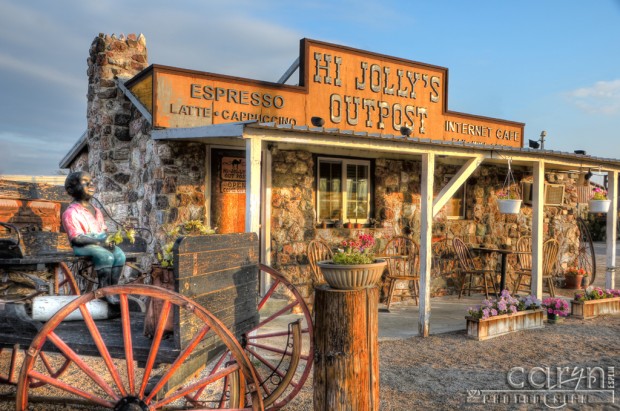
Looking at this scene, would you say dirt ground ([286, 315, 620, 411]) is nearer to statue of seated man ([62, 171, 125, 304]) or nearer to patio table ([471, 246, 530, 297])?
patio table ([471, 246, 530, 297])

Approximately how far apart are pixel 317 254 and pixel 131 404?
16.2ft

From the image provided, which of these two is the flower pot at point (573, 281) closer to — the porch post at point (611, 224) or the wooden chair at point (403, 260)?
the porch post at point (611, 224)

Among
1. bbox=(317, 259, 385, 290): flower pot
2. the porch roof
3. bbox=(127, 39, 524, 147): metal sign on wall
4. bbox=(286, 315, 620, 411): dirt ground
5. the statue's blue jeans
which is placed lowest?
bbox=(286, 315, 620, 411): dirt ground

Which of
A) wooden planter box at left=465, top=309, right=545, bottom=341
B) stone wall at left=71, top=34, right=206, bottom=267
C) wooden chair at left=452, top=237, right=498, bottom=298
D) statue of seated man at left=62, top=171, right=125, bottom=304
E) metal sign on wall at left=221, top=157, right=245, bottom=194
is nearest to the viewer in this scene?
statue of seated man at left=62, top=171, right=125, bottom=304

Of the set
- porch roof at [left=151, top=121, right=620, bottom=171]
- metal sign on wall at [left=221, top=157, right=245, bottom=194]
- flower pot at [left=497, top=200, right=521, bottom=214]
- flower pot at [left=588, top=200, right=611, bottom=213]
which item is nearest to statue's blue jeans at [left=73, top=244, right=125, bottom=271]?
porch roof at [left=151, top=121, right=620, bottom=171]

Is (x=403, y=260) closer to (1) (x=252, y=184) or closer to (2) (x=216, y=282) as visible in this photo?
(1) (x=252, y=184)

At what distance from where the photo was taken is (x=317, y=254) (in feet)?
24.5

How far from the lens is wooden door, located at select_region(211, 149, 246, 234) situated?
7.09 meters

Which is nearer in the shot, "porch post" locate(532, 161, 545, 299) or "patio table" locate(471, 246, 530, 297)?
"porch post" locate(532, 161, 545, 299)

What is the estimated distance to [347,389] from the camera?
3.05m

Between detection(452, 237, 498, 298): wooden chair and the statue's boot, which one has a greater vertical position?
the statue's boot

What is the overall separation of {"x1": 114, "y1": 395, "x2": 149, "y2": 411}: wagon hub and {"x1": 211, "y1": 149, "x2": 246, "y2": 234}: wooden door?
14.3 feet

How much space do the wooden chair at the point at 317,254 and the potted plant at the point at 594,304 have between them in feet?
12.3

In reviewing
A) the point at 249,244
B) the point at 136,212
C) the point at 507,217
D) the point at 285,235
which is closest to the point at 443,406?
the point at 249,244
